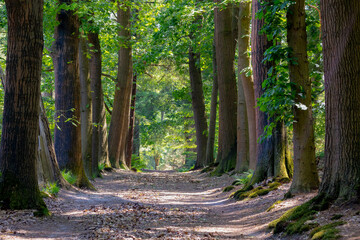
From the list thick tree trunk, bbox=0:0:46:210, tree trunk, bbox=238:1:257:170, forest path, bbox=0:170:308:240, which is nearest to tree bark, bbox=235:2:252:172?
tree trunk, bbox=238:1:257:170

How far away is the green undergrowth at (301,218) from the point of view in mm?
5770

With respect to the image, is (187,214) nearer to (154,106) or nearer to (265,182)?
(265,182)

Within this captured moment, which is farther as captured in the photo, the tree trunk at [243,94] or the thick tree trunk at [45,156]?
the tree trunk at [243,94]

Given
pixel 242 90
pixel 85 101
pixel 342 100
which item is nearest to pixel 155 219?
pixel 342 100

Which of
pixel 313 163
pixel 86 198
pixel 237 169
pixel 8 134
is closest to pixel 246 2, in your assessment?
pixel 237 169

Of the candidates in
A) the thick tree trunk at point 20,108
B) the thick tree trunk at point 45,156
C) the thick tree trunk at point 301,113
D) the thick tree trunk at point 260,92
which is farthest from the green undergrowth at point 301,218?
the thick tree trunk at point 45,156

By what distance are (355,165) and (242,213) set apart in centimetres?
348

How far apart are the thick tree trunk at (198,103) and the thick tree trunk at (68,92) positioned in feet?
37.8

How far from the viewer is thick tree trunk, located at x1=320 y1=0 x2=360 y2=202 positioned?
5902 millimetres

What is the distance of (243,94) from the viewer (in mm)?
14914

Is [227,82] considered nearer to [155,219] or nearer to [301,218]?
[155,219]

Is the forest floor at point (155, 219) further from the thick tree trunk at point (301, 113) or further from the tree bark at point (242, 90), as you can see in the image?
the tree bark at point (242, 90)

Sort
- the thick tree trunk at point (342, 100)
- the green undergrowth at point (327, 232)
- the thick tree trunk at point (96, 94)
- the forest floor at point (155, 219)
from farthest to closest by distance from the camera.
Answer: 1. the thick tree trunk at point (96, 94)
2. the forest floor at point (155, 219)
3. the thick tree trunk at point (342, 100)
4. the green undergrowth at point (327, 232)

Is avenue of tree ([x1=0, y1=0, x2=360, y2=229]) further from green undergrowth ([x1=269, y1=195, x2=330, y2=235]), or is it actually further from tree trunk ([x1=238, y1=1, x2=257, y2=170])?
green undergrowth ([x1=269, y1=195, x2=330, y2=235])
